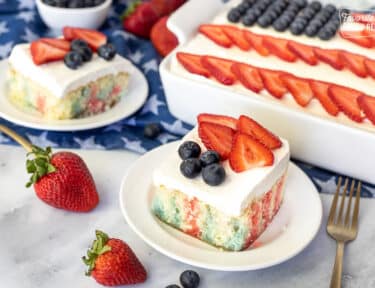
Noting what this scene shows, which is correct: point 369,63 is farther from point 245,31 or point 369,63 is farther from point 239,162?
point 239,162

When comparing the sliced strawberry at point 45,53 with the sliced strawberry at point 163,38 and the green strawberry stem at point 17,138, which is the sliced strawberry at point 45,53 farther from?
the sliced strawberry at point 163,38

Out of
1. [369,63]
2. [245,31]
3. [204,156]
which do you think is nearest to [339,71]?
[369,63]

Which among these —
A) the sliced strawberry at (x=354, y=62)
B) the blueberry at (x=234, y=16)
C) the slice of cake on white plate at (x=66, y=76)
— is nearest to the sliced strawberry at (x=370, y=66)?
the sliced strawberry at (x=354, y=62)

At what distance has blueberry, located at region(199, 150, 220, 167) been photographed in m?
1.50

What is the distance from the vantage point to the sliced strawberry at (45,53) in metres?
1.92

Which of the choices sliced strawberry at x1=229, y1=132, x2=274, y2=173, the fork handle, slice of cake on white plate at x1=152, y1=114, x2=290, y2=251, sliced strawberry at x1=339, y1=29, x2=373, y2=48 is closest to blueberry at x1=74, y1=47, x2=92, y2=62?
slice of cake on white plate at x1=152, y1=114, x2=290, y2=251

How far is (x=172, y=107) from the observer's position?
1.98m

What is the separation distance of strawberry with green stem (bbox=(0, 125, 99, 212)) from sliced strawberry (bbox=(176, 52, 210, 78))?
1.45 feet

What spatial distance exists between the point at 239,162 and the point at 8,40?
3.74 feet

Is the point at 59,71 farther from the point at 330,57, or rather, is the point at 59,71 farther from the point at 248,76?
the point at 330,57

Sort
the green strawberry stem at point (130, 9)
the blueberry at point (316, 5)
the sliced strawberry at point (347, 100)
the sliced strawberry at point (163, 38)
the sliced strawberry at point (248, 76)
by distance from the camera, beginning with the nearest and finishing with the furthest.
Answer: the sliced strawberry at point (347, 100)
the sliced strawberry at point (248, 76)
the blueberry at point (316, 5)
the sliced strawberry at point (163, 38)
the green strawberry stem at point (130, 9)

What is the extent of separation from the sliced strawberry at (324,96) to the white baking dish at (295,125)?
6 cm

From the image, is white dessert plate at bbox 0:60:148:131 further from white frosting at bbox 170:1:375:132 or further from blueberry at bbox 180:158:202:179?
blueberry at bbox 180:158:202:179

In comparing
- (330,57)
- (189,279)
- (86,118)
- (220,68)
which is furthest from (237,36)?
(189,279)
